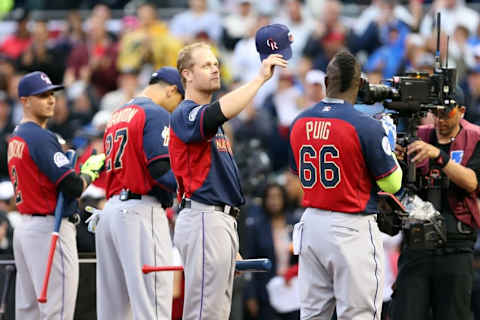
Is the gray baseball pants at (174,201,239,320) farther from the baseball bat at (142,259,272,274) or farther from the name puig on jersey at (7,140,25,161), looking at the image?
the name puig on jersey at (7,140,25,161)

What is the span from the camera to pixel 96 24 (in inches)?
652

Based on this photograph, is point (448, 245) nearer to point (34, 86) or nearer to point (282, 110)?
point (34, 86)

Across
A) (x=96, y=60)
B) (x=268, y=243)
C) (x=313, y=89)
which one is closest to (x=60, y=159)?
(x=268, y=243)

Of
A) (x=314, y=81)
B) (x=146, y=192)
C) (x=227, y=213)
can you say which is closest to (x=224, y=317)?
(x=227, y=213)

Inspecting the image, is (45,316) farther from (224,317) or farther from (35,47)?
(35,47)

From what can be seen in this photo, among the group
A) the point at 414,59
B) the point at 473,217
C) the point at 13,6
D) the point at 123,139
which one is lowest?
the point at 473,217

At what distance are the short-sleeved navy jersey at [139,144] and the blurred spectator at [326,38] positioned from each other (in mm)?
7027

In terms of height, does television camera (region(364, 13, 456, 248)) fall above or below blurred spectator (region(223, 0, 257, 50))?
below

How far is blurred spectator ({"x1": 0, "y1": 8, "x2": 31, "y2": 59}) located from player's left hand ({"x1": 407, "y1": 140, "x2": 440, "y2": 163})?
35.4 feet

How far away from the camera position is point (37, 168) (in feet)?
26.9

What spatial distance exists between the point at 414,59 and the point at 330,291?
6.94 meters

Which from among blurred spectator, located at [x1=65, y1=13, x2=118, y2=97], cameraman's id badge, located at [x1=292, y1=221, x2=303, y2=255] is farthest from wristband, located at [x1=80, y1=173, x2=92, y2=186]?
blurred spectator, located at [x1=65, y1=13, x2=118, y2=97]

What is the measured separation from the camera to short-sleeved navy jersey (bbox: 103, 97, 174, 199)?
753cm

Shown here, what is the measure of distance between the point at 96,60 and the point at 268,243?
6.04 metres
